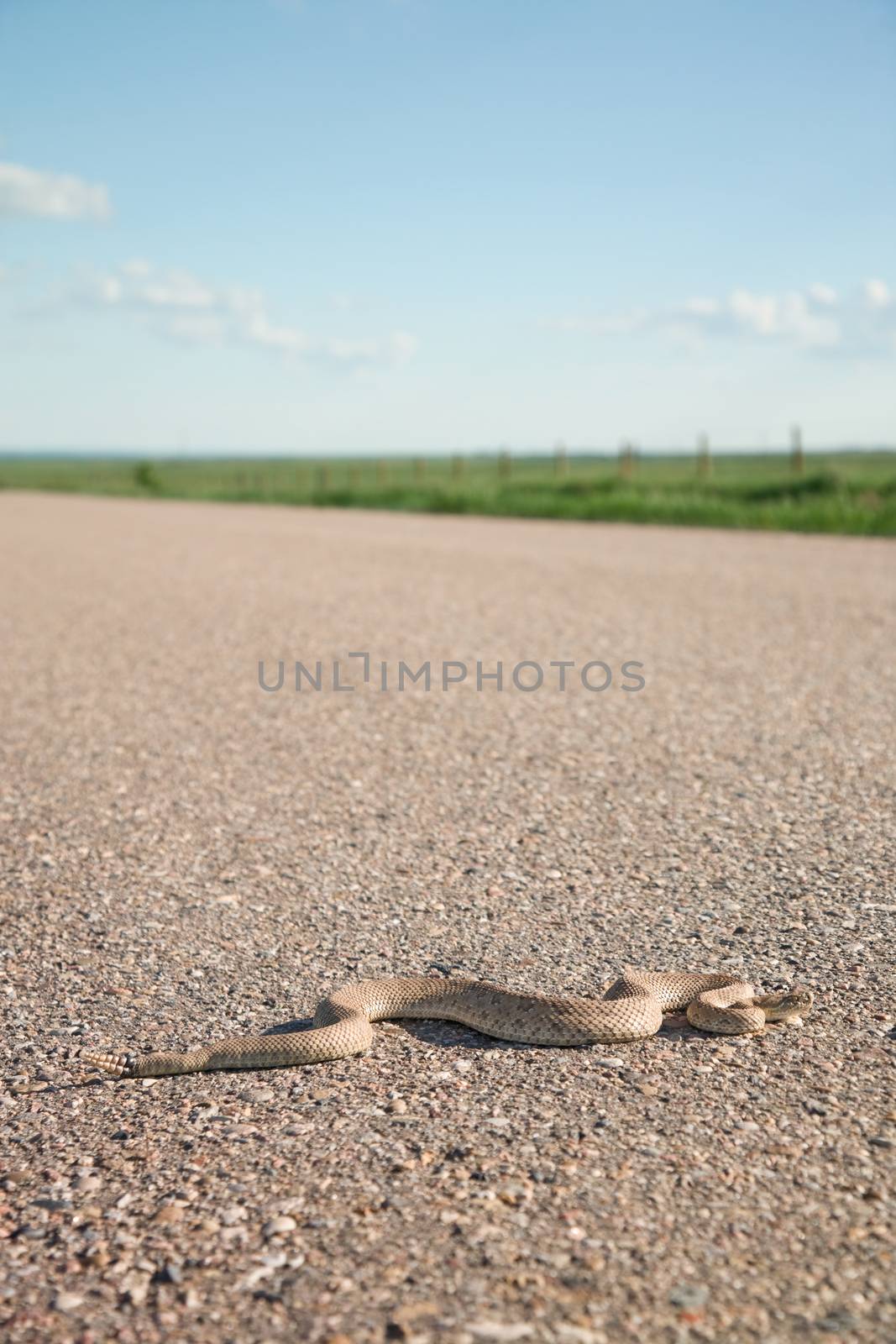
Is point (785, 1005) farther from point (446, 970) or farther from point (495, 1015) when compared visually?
point (446, 970)

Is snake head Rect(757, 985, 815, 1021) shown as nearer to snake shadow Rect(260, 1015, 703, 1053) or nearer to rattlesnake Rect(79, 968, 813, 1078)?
rattlesnake Rect(79, 968, 813, 1078)

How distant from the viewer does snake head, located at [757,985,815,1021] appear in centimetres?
370

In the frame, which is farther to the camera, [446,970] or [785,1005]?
[446,970]

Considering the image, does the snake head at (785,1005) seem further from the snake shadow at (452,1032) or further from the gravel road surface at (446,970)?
the snake shadow at (452,1032)

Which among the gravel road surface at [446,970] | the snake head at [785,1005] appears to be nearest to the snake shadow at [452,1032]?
the gravel road surface at [446,970]

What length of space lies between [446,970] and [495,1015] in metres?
0.51

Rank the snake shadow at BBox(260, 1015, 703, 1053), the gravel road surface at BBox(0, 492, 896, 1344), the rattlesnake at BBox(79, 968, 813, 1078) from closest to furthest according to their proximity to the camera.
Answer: the gravel road surface at BBox(0, 492, 896, 1344) < the rattlesnake at BBox(79, 968, 813, 1078) < the snake shadow at BBox(260, 1015, 703, 1053)

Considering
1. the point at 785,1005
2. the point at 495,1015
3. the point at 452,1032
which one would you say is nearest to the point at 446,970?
the point at 452,1032

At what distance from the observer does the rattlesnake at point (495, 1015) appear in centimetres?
357

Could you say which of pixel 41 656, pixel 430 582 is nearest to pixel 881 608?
pixel 430 582

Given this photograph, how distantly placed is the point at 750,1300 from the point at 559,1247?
1.31 ft

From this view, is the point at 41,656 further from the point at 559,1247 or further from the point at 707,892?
the point at 559,1247

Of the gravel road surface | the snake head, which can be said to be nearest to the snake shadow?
the gravel road surface

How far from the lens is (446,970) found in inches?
166
